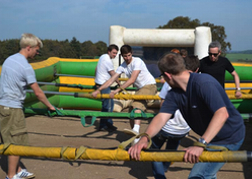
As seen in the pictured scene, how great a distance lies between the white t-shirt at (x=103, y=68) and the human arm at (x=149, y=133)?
403 cm

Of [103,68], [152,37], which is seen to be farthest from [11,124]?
[152,37]

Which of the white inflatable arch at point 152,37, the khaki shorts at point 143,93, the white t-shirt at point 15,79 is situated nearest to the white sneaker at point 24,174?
the white t-shirt at point 15,79

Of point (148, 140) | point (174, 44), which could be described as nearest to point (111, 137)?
point (148, 140)

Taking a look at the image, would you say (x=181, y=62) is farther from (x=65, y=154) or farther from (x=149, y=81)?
(x=149, y=81)

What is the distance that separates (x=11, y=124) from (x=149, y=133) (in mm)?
1965

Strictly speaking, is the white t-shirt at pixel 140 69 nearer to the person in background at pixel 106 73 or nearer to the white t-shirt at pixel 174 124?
the person in background at pixel 106 73

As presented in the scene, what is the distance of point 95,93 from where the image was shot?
5.15 metres

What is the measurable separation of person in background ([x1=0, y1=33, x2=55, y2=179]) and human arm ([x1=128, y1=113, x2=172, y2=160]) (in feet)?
5.41

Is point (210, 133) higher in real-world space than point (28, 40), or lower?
lower

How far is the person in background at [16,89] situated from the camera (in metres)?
3.61

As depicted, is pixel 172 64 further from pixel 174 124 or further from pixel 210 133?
pixel 174 124

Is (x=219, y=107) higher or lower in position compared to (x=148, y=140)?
higher

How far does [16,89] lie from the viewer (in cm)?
369

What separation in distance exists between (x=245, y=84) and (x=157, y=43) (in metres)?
2.90
